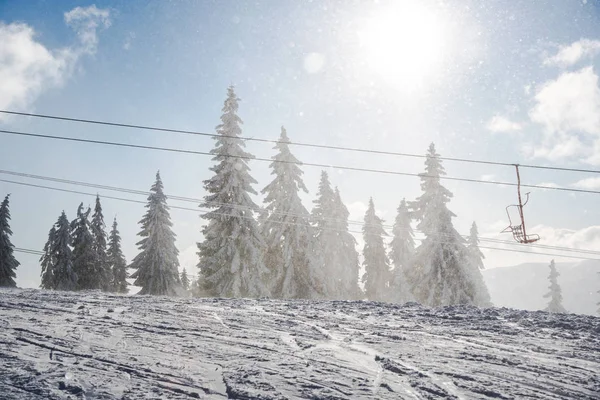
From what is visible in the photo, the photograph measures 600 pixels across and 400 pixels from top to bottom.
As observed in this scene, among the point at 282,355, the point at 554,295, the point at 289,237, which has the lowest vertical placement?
the point at 554,295

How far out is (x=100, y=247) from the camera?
130 ft

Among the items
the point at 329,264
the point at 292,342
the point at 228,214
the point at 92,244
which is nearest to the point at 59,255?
the point at 92,244

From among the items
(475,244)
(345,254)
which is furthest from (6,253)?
(475,244)

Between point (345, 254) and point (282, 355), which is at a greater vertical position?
point (345, 254)

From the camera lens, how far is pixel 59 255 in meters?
36.7

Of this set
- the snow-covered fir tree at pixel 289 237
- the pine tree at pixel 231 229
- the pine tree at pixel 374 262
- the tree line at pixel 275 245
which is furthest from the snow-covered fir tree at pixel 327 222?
the pine tree at pixel 231 229

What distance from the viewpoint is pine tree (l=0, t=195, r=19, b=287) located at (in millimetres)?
35438

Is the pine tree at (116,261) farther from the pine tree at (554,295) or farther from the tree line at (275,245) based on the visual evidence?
the pine tree at (554,295)

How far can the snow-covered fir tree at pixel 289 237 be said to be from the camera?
24234mm

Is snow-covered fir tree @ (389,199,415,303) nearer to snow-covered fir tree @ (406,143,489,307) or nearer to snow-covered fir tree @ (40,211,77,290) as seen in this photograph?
snow-covered fir tree @ (406,143,489,307)

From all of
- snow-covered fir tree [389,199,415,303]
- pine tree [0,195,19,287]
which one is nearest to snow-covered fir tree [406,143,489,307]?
snow-covered fir tree [389,199,415,303]

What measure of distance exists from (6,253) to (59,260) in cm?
529

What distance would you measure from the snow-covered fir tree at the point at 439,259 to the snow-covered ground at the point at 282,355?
56.7ft

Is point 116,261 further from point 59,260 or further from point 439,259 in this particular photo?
point 439,259
